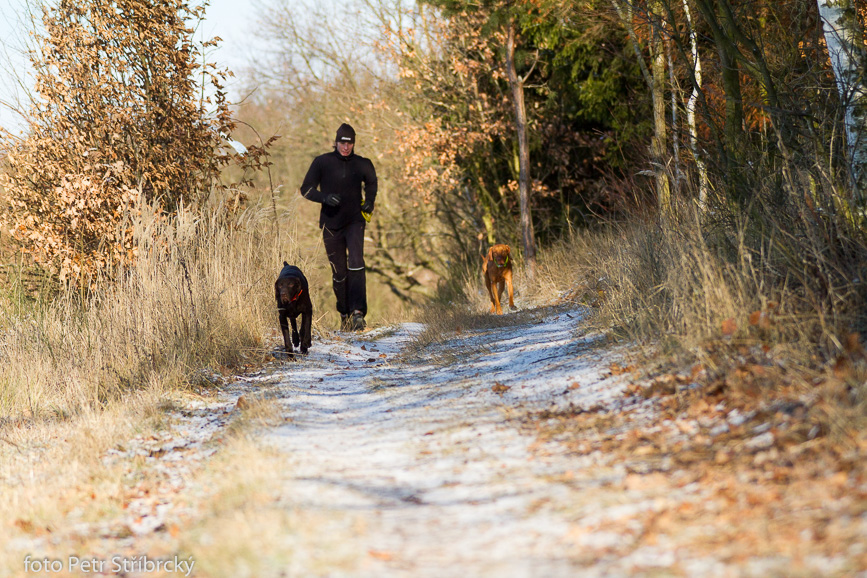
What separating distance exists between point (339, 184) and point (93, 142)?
264 centimetres

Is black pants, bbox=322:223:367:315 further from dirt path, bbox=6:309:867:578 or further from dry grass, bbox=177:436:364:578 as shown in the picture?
dry grass, bbox=177:436:364:578

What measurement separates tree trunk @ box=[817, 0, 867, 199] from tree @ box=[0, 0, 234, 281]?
19.0ft

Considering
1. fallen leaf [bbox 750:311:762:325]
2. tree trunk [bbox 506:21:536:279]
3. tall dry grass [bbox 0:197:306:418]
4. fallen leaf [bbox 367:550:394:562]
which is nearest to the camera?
fallen leaf [bbox 367:550:394:562]

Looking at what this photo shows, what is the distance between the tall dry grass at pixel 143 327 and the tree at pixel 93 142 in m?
0.58

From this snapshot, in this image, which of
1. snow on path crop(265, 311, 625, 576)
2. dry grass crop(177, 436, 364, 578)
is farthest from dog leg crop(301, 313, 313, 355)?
dry grass crop(177, 436, 364, 578)

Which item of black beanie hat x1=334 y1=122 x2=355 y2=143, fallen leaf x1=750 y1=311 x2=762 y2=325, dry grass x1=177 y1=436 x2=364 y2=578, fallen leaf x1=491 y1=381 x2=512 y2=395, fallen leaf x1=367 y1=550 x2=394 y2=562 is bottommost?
fallen leaf x1=367 y1=550 x2=394 y2=562

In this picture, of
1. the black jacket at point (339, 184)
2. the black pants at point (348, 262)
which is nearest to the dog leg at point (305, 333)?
the black pants at point (348, 262)

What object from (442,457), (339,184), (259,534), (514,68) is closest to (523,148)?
(514,68)

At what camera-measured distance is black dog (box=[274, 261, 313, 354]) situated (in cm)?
714

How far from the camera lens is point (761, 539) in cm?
225

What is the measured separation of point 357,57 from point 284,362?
16262mm

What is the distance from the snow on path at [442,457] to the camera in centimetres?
246

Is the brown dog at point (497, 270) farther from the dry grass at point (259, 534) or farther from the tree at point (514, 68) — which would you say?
the dry grass at point (259, 534)

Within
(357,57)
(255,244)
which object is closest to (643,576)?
(255,244)
